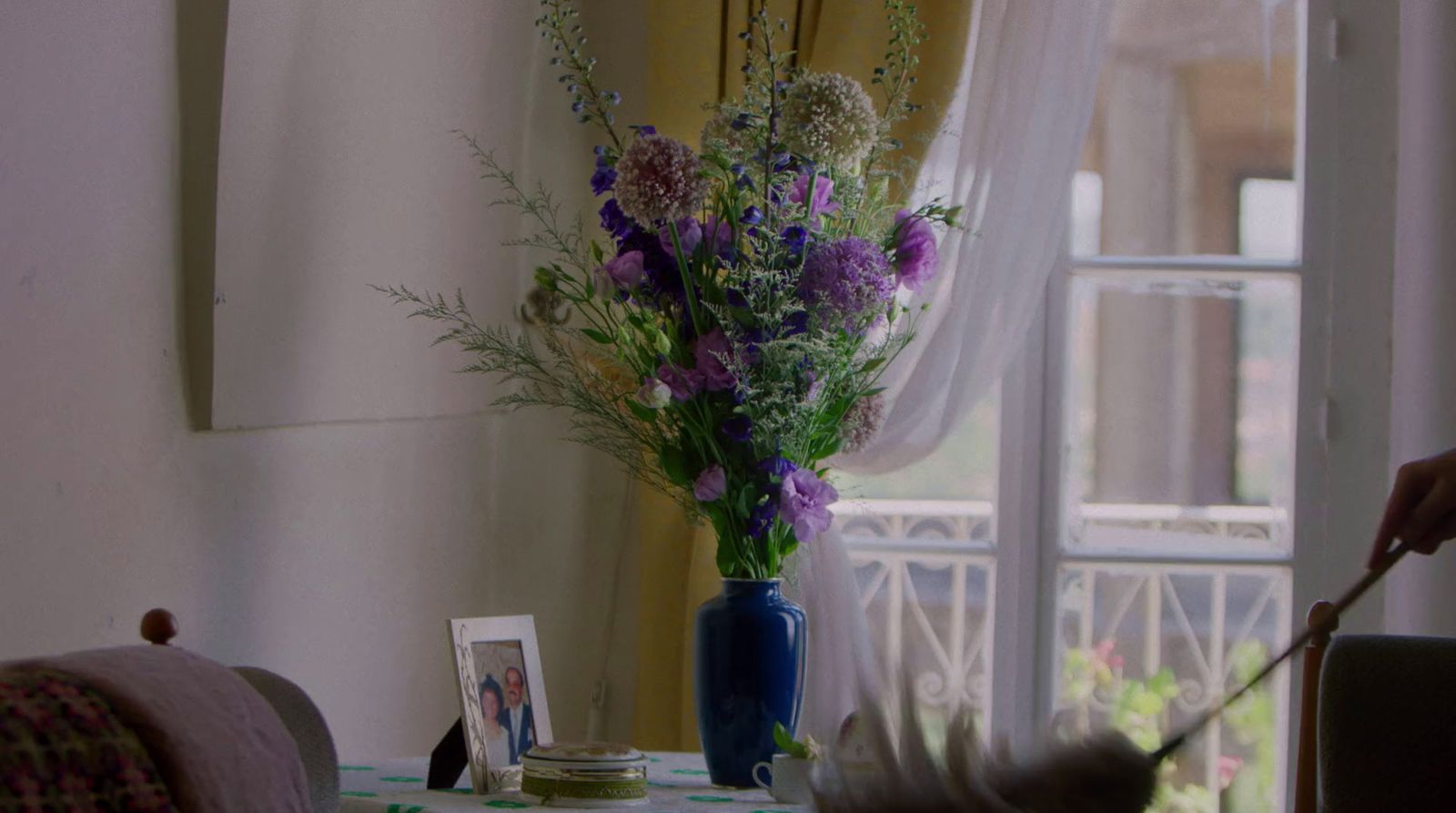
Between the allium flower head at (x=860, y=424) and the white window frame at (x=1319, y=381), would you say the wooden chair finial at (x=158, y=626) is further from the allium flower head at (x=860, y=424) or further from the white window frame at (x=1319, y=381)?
the white window frame at (x=1319, y=381)

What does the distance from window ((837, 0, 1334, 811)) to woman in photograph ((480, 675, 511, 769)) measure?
0.89 meters

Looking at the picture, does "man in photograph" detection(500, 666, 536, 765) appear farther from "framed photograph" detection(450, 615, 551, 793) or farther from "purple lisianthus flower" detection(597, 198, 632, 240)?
"purple lisianthus flower" detection(597, 198, 632, 240)

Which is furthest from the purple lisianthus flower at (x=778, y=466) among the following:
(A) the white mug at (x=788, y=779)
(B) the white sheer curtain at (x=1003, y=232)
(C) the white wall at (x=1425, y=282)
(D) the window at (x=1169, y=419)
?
(C) the white wall at (x=1425, y=282)

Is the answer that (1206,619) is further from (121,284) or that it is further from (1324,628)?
(121,284)

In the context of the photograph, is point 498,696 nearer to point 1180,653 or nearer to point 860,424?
point 860,424

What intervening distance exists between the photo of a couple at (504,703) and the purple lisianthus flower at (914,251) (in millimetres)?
688

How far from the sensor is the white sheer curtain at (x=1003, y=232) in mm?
2473

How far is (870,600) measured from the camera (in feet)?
8.70

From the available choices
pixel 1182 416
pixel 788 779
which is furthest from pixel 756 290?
pixel 1182 416

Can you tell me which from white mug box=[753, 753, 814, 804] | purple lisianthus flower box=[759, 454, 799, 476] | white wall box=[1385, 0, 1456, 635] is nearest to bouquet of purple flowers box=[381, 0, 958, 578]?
purple lisianthus flower box=[759, 454, 799, 476]

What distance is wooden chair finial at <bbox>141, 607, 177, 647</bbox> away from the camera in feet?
4.58

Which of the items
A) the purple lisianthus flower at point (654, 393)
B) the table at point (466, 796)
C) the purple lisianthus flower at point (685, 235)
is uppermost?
the purple lisianthus flower at point (685, 235)

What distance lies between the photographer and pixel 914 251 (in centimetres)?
195

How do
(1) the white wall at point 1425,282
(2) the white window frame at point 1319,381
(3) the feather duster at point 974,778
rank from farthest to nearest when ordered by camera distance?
(2) the white window frame at point 1319,381, (1) the white wall at point 1425,282, (3) the feather duster at point 974,778
